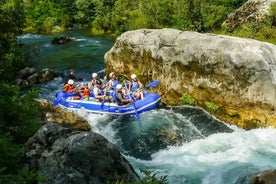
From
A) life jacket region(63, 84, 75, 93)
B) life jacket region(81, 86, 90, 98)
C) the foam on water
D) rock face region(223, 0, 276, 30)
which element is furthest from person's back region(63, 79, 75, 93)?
rock face region(223, 0, 276, 30)

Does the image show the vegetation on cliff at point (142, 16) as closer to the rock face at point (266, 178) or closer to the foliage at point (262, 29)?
the foliage at point (262, 29)

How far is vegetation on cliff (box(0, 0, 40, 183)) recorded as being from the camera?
13.7 feet

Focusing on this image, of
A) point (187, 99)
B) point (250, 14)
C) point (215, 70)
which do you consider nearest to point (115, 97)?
point (187, 99)

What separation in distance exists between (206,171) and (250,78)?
442 cm

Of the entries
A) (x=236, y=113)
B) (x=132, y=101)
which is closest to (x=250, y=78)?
(x=236, y=113)

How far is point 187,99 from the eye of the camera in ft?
51.4

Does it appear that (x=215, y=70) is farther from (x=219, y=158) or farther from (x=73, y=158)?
(x=73, y=158)

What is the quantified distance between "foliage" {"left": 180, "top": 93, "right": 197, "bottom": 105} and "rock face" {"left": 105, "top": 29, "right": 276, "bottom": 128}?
0.14 m

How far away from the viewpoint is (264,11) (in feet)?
72.4

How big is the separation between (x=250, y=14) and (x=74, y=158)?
64.8 feet

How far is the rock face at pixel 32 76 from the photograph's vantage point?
70.1 ft

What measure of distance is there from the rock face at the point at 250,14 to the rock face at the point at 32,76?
36.4 ft

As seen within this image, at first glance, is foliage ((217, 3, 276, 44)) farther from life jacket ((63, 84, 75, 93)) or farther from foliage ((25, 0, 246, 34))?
life jacket ((63, 84, 75, 93))

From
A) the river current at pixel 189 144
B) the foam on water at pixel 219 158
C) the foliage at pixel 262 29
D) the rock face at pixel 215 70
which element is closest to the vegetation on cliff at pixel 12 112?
the river current at pixel 189 144
